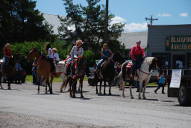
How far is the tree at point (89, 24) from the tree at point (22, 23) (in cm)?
584

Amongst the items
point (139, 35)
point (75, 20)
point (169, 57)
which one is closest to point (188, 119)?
point (169, 57)

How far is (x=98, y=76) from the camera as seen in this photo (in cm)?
2511

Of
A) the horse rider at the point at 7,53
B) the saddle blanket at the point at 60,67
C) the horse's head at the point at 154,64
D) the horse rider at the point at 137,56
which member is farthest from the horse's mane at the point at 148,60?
the horse rider at the point at 7,53

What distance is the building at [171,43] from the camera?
152ft

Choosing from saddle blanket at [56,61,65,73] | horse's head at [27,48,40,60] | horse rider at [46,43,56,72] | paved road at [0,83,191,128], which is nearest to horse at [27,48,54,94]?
horse's head at [27,48,40,60]

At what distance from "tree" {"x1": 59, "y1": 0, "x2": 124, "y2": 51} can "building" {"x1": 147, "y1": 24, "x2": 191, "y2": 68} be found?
22915mm

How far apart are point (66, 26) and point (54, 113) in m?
60.6

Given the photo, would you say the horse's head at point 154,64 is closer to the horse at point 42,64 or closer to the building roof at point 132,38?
the horse at point 42,64

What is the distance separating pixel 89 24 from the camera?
72875 mm

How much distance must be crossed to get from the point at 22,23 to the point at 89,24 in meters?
11.6

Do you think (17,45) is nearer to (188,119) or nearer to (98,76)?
(98,76)

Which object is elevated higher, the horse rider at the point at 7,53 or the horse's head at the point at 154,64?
the horse rider at the point at 7,53

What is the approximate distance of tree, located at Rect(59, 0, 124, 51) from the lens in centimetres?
7212

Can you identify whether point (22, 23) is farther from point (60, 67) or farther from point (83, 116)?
point (83, 116)
